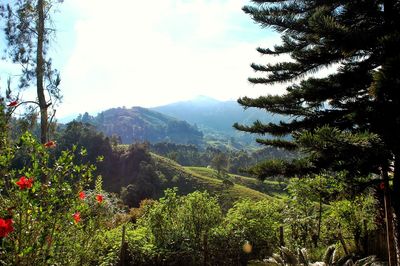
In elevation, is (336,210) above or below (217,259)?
above

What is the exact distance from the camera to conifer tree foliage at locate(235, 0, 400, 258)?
462cm

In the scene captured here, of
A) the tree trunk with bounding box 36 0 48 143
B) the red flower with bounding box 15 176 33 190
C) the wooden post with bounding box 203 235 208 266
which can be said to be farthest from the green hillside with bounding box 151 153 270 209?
the red flower with bounding box 15 176 33 190

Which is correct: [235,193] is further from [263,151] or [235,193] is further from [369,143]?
[263,151]

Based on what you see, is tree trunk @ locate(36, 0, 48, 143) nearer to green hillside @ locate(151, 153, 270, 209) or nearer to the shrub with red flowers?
the shrub with red flowers

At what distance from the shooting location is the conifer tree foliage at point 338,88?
462 centimetres

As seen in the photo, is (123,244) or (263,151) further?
(263,151)

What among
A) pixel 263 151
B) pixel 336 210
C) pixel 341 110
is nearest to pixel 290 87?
pixel 341 110

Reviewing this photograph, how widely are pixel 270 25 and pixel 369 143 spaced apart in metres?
3.17

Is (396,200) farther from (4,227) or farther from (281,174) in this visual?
(4,227)

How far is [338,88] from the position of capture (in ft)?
21.2

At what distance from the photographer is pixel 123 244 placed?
888 centimetres

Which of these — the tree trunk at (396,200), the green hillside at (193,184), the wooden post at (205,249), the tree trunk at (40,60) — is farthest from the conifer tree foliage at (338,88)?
the green hillside at (193,184)

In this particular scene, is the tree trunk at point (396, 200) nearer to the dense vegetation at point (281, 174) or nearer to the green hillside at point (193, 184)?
the dense vegetation at point (281, 174)

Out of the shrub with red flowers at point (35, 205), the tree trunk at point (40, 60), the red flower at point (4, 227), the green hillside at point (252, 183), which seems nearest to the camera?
the red flower at point (4, 227)
